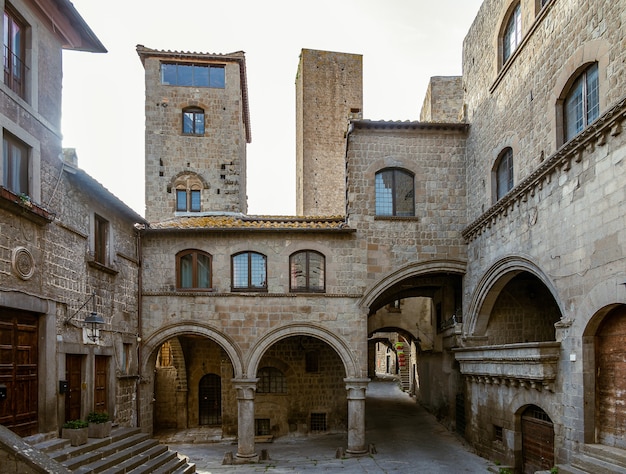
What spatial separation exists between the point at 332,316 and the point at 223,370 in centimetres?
652

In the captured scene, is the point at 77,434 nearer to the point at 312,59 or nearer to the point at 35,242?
the point at 35,242

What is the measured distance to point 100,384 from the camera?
13.5m

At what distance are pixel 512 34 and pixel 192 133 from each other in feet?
44.0

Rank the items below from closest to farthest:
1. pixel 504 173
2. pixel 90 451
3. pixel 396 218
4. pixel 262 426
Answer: pixel 90 451 < pixel 504 173 < pixel 396 218 < pixel 262 426

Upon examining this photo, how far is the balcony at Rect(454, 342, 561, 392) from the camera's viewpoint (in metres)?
11.1

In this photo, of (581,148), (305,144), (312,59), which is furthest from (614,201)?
(312,59)

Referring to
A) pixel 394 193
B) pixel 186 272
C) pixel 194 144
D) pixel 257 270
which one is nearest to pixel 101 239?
pixel 186 272

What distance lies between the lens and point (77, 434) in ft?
35.3

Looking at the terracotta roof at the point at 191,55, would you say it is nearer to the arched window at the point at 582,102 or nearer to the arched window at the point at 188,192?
the arched window at the point at 188,192

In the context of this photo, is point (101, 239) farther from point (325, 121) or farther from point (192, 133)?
point (325, 121)

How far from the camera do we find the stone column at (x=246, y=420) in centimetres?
1634

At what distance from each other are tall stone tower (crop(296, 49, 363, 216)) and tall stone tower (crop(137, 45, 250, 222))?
27.9ft

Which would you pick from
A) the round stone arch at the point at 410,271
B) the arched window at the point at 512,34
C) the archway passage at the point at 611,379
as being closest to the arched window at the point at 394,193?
the round stone arch at the point at 410,271

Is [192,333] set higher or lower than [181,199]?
lower
